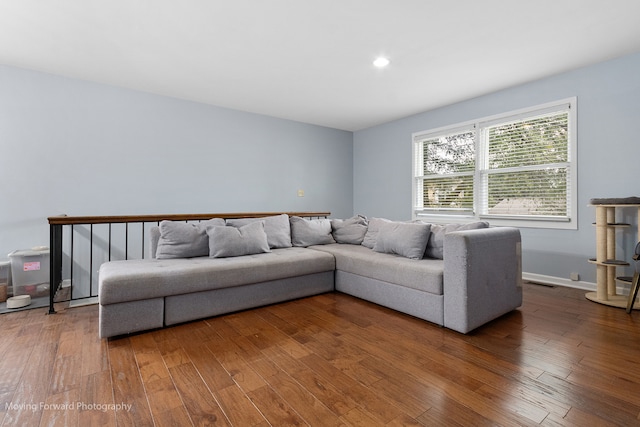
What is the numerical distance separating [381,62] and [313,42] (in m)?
0.80

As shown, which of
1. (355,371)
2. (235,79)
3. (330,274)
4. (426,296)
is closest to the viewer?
(355,371)

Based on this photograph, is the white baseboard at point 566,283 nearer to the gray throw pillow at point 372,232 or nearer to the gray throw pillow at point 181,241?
the gray throw pillow at point 372,232

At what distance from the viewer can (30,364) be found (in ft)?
5.79

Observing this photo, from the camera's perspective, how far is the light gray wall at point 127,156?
3.28m

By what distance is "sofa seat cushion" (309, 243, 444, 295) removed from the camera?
7.86ft

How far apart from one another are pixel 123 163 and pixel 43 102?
961mm

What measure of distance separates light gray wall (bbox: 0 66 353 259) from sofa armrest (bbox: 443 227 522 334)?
11.1 feet

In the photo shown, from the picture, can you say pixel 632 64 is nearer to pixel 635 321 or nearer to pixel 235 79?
pixel 635 321

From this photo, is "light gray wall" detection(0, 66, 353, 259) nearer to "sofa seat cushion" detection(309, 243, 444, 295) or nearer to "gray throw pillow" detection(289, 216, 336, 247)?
"gray throw pillow" detection(289, 216, 336, 247)

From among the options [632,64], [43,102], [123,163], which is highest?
[632,64]

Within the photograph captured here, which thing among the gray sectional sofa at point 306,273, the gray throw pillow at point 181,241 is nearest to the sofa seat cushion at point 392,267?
the gray sectional sofa at point 306,273

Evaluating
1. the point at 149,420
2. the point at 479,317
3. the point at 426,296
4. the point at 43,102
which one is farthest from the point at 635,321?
the point at 43,102

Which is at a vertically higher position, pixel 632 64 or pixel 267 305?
pixel 632 64

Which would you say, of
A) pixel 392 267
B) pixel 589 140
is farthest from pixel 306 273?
pixel 589 140
